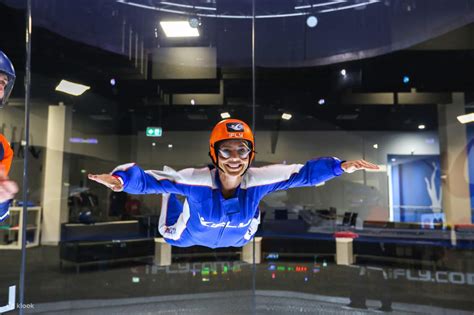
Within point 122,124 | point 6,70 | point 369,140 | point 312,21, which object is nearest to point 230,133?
point 6,70

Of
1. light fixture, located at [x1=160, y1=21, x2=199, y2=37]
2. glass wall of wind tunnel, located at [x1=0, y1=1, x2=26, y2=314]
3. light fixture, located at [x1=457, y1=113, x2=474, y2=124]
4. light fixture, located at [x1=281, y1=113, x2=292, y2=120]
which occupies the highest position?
light fixture, located at [x1=160, y1=21, x2=199, y2=37]

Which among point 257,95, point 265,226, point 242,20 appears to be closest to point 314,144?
point 257,95

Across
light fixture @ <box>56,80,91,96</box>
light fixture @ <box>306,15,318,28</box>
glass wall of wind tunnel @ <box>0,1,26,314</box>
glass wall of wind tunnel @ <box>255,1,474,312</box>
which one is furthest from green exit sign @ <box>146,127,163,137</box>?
light fixture @ <box>306,15,318,28</box>

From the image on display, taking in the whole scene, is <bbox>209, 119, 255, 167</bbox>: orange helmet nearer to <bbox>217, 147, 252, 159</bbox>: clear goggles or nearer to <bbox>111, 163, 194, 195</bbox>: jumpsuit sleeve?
Result: <bbox>217, 147, 252, 159</bbox>: clear goggles

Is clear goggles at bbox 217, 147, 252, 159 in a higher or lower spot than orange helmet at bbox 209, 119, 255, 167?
lower

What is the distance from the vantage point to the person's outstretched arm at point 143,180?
8.29 feet

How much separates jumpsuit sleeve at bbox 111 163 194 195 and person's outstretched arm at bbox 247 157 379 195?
0.60m

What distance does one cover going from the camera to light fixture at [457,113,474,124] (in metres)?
9.38

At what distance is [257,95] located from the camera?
10.1 metres

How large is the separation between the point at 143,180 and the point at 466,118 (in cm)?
966

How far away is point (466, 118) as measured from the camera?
31.0 feet

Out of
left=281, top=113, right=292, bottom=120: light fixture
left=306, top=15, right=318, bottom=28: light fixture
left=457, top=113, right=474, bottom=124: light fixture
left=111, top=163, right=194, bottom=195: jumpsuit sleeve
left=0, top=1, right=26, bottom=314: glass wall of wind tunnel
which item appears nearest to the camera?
left=111, top=163, right=194, bottom=195: jumpsuit sleeve

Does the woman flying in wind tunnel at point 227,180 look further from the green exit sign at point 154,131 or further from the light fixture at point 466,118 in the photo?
the light fixture at point 466,118

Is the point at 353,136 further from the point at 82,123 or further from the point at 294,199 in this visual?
the point at 82,123
